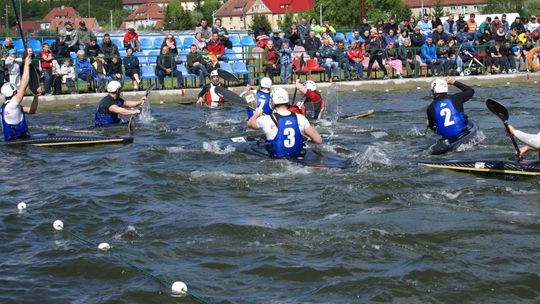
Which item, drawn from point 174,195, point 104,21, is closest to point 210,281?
point 174,195

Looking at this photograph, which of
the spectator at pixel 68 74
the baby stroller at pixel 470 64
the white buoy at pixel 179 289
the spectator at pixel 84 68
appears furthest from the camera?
the baby stroller at pixel 470 64

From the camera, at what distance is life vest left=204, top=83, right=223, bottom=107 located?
68.7 ft

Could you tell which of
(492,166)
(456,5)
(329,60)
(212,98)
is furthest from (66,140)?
(456,5)

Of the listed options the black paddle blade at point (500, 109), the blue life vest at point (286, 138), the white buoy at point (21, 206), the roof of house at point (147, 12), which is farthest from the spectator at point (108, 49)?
the roof of house at point (147, 12)

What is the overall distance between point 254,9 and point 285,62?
121031mm

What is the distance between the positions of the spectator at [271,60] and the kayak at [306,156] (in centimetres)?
1064

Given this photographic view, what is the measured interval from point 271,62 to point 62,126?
26.3 ft

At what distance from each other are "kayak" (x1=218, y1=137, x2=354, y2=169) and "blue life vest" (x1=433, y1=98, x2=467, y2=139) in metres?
1.77

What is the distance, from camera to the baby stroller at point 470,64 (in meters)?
27.5

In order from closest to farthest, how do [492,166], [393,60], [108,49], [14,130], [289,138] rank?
[492,166], [289,138], [14,130], [108,49], [393,60]

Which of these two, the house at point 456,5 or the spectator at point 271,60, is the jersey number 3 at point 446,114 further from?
the house at point 456,5

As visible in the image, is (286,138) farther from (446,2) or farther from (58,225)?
(446,2)

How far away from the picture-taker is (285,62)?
25.3 m

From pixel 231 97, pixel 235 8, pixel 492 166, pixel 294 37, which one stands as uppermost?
pixel 235 8
